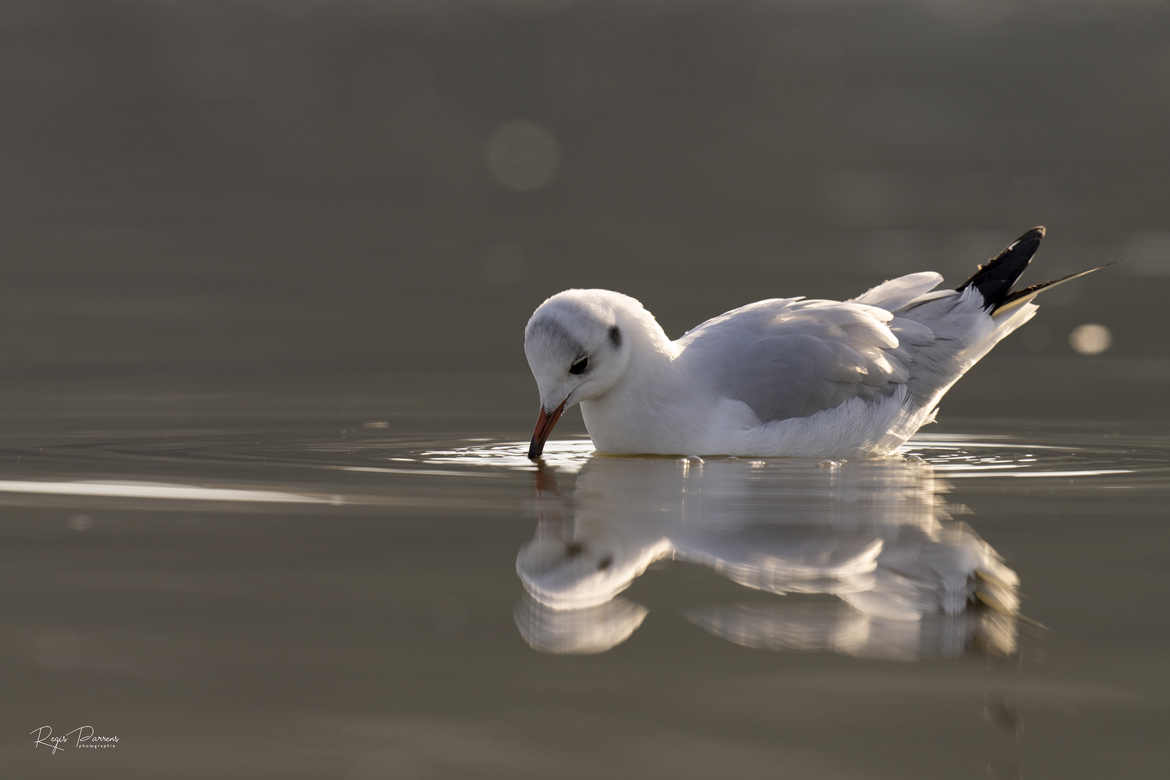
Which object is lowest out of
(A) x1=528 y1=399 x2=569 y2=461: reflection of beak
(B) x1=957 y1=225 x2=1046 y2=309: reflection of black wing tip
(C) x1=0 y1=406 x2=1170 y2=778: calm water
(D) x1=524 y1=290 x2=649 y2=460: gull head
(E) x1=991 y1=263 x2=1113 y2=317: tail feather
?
(C) x1=0 y1=406 x2=1170 y2=778: calm water

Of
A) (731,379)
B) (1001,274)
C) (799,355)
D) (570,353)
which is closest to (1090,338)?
(1001,274)

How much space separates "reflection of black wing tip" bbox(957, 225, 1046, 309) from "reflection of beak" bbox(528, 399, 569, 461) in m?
3.32

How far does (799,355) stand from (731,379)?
432mm

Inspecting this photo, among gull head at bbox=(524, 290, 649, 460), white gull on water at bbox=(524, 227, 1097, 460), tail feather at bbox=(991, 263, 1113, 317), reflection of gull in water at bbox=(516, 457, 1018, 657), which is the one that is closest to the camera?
reflection of gull in water at bbox=(516, 457, 1018, 657)

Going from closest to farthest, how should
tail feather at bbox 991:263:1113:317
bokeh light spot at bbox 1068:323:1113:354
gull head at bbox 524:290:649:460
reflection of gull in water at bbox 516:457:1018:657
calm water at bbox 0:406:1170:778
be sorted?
calm water at bbox 0:406:1170:778, reflection of gull in water at bbox 516:457:1018:657, gull head at bbox 524:290:649:460, tail feather at bbox 991:263:1113:317, bokeh light spot at bbox 1068:323:1113:354

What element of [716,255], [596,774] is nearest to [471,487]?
[596,774]

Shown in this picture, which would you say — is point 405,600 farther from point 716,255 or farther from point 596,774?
point 716,255

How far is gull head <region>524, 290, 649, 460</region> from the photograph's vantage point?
8.69m

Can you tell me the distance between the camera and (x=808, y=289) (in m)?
17.1

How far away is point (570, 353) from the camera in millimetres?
8695

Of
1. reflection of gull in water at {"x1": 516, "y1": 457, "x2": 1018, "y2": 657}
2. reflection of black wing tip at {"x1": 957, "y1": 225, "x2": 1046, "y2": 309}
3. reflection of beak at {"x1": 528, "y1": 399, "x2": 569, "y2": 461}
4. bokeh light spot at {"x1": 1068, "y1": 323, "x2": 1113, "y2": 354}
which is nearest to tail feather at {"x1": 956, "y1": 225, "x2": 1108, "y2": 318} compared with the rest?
reflection of black wing tip at {"x1": 957, "y1": 225, "x2": 1046, "y2": 309}

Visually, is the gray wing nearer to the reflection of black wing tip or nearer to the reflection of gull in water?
the reflection of gull in water

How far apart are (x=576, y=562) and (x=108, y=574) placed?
1455 mm

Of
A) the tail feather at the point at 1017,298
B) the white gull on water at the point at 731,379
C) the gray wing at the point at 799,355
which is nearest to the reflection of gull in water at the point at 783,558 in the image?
the white gull on water at the point at 731,379
